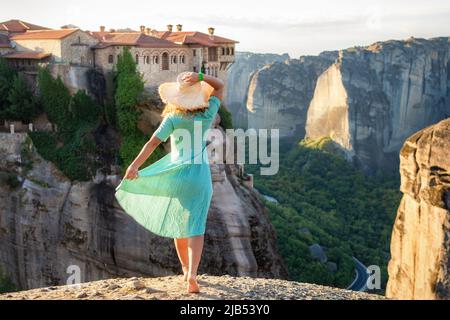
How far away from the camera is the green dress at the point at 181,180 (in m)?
9.27

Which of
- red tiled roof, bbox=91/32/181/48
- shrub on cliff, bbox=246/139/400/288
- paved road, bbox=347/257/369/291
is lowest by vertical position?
paved road, bbox=347/257/369/291

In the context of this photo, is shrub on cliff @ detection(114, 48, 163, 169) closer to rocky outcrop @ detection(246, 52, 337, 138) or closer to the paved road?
the paved road

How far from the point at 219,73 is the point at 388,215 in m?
25.3

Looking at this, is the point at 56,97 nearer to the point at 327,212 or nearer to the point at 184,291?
the point at 184,291

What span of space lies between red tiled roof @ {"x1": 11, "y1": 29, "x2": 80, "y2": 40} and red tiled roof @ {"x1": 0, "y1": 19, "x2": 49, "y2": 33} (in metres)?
2.36

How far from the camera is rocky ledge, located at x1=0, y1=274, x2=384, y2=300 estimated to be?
361 inches

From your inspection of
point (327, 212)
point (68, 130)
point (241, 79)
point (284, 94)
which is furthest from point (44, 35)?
point (241, 79)

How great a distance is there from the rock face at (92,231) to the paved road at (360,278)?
10.1 metres

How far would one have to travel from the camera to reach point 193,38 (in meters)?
36.0

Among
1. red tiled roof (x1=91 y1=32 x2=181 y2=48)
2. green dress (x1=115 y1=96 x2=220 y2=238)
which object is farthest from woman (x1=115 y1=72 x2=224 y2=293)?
red tiled roof (x1=91 y1=32 x2=181 y2=48)

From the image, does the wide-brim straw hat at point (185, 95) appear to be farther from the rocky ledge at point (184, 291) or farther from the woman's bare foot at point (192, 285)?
the rocky ledge at point (184, 291)

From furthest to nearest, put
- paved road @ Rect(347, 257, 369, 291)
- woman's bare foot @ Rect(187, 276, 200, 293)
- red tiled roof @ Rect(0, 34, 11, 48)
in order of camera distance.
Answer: paved road @ Rect(347, 257, 369, 291)
red tiled roof @ Rect(0, 34, 11, 48)
woman's bare foot @ Rect(187, 276, 200, 293)

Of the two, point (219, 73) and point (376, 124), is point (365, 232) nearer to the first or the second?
point (219, 73)
